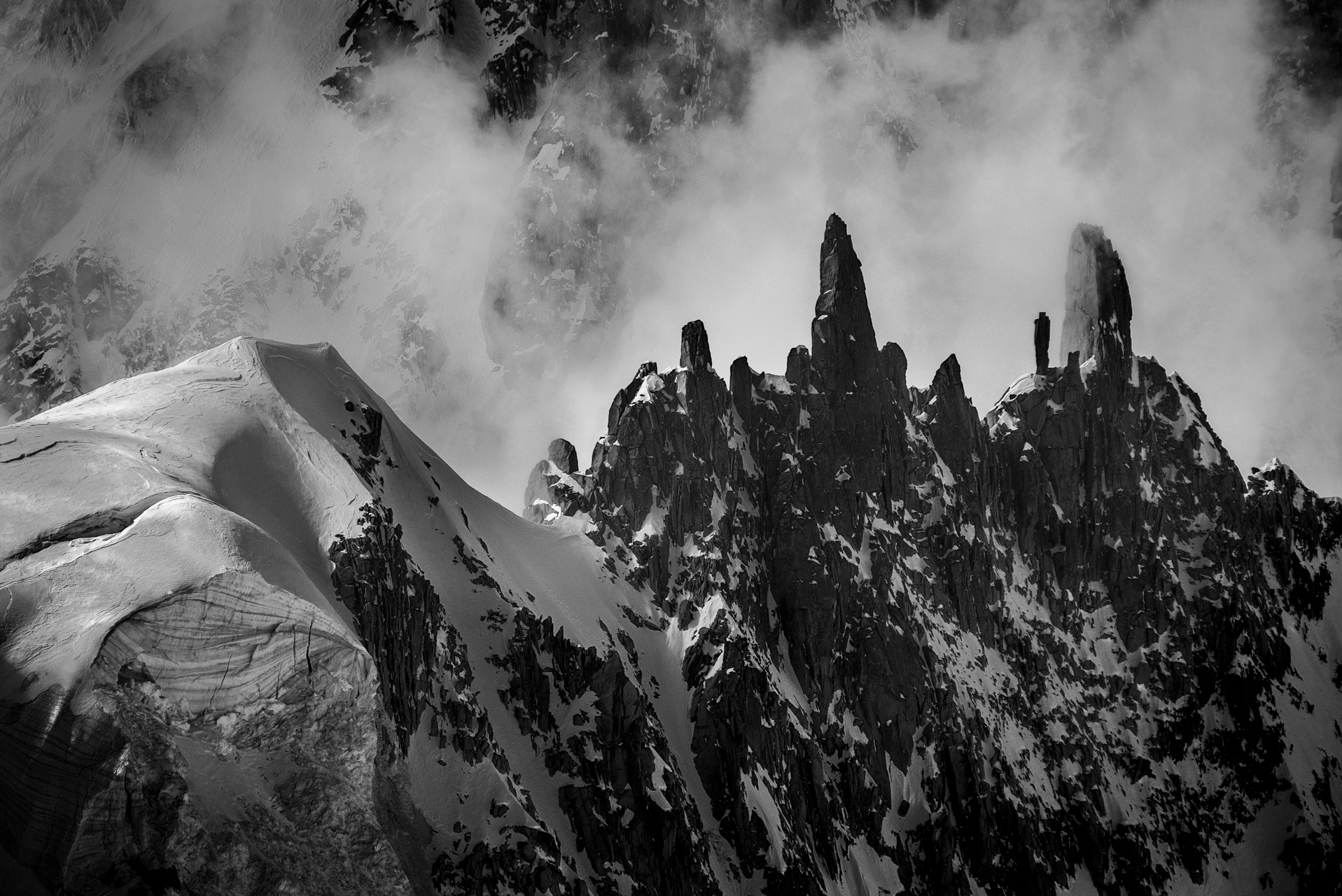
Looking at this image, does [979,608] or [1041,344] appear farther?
[1041,344]

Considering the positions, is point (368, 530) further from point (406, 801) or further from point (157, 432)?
point (406, 801)

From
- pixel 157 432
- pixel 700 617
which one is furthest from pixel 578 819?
pixel 157 432

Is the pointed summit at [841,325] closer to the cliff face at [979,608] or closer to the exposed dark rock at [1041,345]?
the cliff face at [979,608]

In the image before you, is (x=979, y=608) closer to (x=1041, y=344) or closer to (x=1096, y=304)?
(x=1041, y=344)

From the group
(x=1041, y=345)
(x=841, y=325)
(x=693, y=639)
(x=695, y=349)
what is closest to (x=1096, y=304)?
(x=1041, y=345)

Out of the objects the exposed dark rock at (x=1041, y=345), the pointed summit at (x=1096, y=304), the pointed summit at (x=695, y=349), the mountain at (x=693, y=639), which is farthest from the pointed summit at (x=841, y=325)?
the pointed summit at (x=1096, y=304)
